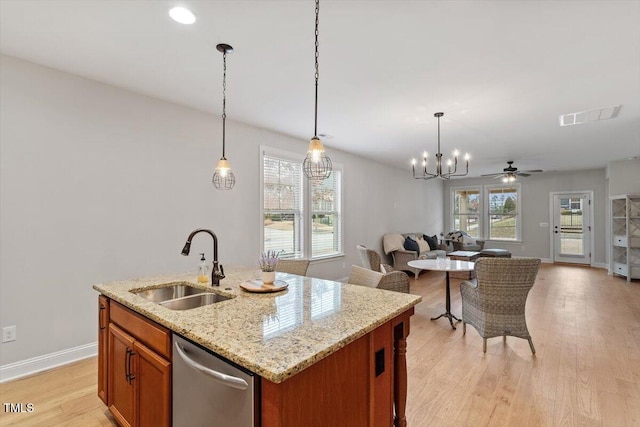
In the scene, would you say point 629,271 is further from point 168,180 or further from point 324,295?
point 168,180

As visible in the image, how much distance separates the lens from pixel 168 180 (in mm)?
3461

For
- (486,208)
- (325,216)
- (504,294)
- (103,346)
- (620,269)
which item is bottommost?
(620,269)

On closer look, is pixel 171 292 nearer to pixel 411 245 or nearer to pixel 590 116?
pixel 590 116

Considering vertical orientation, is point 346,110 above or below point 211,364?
above

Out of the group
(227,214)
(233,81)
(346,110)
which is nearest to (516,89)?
(346,110)

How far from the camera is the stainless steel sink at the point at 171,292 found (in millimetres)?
2137

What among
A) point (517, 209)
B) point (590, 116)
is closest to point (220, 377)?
point (590, 116)

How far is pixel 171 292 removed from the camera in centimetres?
222

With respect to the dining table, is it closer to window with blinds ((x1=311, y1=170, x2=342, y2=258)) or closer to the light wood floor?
the light wood floor

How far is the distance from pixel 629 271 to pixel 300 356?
27.4ft

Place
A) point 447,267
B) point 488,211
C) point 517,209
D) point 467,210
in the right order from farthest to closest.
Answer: point 467,210
point 488,211
point 517,209
point 447,267

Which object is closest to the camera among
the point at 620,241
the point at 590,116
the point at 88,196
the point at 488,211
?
the point at 88,196

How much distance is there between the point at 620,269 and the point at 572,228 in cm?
217

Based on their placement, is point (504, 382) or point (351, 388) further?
point (504, 382)
